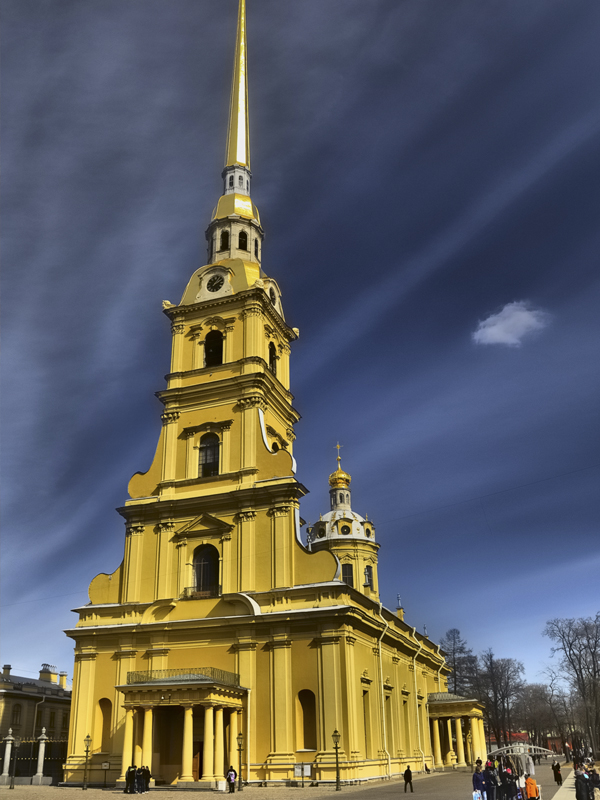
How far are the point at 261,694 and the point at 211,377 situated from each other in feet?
54.3

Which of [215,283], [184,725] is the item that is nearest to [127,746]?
[184,725]

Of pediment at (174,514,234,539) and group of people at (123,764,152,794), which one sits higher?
pediment at (174,514,234,539)

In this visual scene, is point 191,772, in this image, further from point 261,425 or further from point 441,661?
point 441,661

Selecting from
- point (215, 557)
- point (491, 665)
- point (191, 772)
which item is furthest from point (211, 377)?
point (491, 665)

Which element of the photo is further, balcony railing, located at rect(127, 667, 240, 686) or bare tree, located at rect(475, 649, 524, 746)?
bare tree, located at rect(475, 649, 524, 746)

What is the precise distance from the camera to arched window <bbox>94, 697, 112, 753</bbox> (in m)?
34.2

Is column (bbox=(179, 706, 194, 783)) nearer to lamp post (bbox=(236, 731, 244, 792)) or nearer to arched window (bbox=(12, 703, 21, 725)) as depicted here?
lamp post (bbox=(236, 731, 244, 792))

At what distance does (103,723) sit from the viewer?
115ft

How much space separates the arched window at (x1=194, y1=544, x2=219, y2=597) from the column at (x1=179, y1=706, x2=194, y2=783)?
21.6ft

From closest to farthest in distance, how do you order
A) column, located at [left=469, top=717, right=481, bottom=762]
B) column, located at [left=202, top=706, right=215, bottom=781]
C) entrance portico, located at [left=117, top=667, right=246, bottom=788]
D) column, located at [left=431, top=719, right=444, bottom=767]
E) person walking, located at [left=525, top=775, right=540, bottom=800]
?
person walking, located at [left=525, top=775, right=540, bottom=800]
column, located at [left=202, top=706, right=215, bottom=781]
entrance portico, located at [left=117, top=667, right=246, bottom=788]
column, located at [left=431, top=719, right=444, bottom=767]
column, located at [left=469, top=717, right=481, bottom=762]

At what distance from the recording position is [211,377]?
40.9 metres

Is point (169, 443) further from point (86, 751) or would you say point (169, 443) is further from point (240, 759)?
point (240, 759)

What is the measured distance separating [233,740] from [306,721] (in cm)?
324

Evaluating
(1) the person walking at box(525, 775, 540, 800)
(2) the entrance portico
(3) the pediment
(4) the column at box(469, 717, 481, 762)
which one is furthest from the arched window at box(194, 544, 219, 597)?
(4) the column at box(469, 717, 481, 762)
